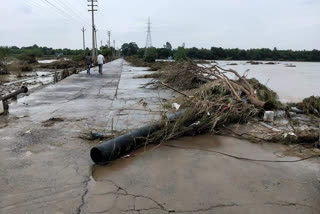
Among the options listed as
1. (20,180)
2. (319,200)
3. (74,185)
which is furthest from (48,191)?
(319,200)

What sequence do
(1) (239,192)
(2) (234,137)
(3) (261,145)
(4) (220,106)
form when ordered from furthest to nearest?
1. (4) (220,106)
2. (2) (234,137)
3. (3) (261,145)
4. (1) (239,192)

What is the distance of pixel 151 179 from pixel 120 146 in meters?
1.02

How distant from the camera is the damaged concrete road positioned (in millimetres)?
3309

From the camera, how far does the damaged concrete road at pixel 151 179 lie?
3.31 meters

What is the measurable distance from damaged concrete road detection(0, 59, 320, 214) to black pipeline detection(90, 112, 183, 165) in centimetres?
16

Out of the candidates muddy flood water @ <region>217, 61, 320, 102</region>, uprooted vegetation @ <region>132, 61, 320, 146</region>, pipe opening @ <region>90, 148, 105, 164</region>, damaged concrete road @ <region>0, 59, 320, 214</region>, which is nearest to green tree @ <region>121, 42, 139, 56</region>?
muddy flood water @ <region>217, 61, 320, 102</region>

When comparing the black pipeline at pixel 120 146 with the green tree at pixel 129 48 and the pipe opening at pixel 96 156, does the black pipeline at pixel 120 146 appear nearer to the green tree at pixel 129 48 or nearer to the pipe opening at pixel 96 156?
the pipe opening at pixel 96 156

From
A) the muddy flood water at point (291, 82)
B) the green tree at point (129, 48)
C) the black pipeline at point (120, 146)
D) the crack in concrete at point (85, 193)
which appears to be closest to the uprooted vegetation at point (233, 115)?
the black pipeline at point (120, 146)

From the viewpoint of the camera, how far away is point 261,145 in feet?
18.3

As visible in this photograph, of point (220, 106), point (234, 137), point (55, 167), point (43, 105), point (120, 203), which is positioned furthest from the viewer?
point (43, 105)

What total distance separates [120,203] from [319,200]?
7.90 feet

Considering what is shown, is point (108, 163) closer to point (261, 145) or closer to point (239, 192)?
point (239, 192)

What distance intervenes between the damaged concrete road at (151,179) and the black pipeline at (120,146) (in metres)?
0.16

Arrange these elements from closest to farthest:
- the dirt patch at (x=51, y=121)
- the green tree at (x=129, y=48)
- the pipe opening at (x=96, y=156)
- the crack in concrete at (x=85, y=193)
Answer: the crack in concrete at (x=85, y=193) < the pipe opening at (x=96, y=156) < the dirt patch at (x=51, y=121) < the green tree at (x=129, y=48)
